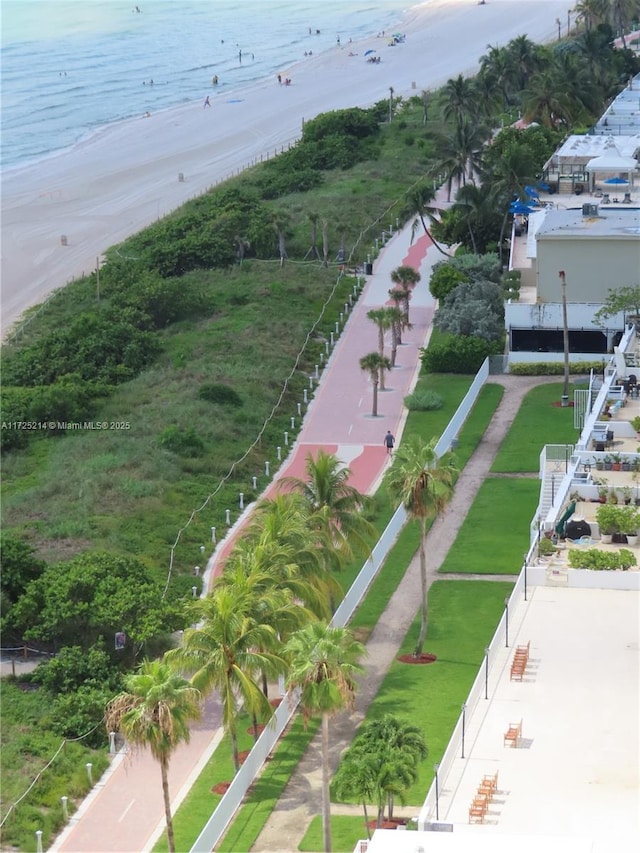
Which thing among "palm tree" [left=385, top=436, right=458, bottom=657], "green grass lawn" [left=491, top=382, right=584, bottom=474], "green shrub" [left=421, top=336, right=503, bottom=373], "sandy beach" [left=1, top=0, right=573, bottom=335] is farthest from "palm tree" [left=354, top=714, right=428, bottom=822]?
"sandy beach" [left=1, top=0, right=573, bottom=335]

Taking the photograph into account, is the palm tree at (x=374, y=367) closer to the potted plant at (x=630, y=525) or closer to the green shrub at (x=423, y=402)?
the green shrub at (x=423, y=402)

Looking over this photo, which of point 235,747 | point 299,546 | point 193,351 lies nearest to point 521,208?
point 193,351

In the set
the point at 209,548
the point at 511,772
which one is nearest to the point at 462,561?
the point at 209,548

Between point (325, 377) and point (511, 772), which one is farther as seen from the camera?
point (325, 377)

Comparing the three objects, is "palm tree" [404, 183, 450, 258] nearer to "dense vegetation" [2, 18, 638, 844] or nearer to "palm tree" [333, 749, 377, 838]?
"dense vegetation" [2, 18, 638, 844]

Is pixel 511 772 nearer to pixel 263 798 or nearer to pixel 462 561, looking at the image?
pixel 263 798
